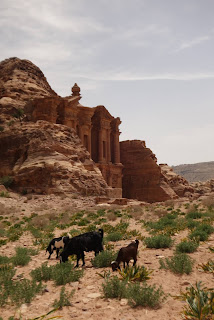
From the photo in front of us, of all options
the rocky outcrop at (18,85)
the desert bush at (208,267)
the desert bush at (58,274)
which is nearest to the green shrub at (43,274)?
the desert bush at (58,274)

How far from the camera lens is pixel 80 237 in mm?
7957

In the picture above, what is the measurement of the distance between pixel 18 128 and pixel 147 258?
94.9ft

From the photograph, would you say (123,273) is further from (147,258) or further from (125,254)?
(147,258)

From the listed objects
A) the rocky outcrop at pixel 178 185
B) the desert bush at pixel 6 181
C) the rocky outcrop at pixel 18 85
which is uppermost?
the rocky outcrop at pixel 18 85

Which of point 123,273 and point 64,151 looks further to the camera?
point 64,151

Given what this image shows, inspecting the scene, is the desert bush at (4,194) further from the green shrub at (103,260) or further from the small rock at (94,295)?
the small rock at (94,295)

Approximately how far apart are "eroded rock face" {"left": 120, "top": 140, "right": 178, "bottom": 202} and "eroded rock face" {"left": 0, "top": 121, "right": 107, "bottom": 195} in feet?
52.7

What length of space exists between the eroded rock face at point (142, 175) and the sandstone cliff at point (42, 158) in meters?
16.1

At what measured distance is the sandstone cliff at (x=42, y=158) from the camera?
96.6 feet

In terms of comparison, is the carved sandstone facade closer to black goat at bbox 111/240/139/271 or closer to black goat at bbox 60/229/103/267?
black goat at bbox 60/229/103/267

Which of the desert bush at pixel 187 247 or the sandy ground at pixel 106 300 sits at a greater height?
the desert bush at pixel 187 247

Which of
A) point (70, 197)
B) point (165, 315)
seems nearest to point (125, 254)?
point (165, 315)

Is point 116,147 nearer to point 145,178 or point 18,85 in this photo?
point 145,178

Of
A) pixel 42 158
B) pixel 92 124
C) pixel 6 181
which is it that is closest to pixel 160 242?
pixel 42 158
